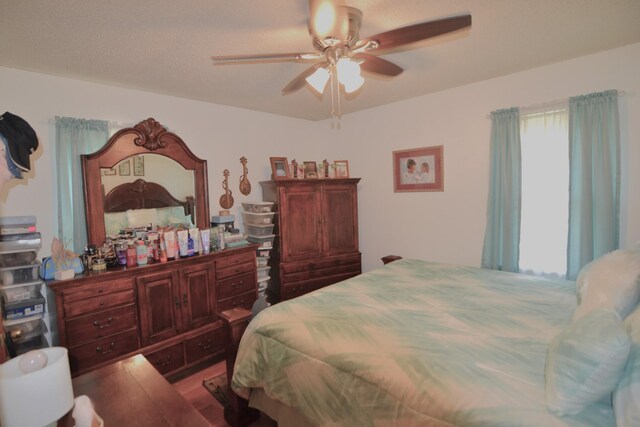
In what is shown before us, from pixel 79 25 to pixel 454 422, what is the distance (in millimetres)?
2567

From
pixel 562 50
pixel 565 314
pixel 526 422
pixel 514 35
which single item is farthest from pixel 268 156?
pixel 526 422

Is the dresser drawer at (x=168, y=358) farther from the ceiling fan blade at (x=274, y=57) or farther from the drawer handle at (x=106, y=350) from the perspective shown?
the ceiling fan blade at (x=274, y=57)

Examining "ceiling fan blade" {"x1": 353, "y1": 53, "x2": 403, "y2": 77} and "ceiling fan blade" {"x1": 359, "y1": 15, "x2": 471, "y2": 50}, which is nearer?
"ceiling fan blade" {"x1": 359, "y1": 15, "x2": 471, "y2": 50}

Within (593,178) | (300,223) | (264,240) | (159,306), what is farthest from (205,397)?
(593,178)

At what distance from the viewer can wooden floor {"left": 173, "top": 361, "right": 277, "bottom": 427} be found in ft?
6.84

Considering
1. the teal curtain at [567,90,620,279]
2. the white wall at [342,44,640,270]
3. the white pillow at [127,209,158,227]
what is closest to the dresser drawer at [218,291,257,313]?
the white pillow at [127,209,158,227]

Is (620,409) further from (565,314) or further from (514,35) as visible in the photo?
(514,35)

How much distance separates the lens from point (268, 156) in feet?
12.7

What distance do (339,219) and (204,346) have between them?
6.30 ft

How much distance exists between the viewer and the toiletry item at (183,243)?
270cm

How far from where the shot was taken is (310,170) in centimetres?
383

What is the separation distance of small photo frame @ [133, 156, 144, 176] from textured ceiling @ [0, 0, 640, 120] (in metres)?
0.62

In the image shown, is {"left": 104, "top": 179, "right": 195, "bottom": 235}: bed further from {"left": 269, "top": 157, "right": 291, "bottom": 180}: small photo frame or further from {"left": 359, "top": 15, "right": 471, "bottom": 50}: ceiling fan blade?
{"left": 359, "top": 15, "right": 471, "bottom": 50}: ceiling fan blade

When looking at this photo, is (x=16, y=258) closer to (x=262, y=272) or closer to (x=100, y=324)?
(x=100, y=324)
